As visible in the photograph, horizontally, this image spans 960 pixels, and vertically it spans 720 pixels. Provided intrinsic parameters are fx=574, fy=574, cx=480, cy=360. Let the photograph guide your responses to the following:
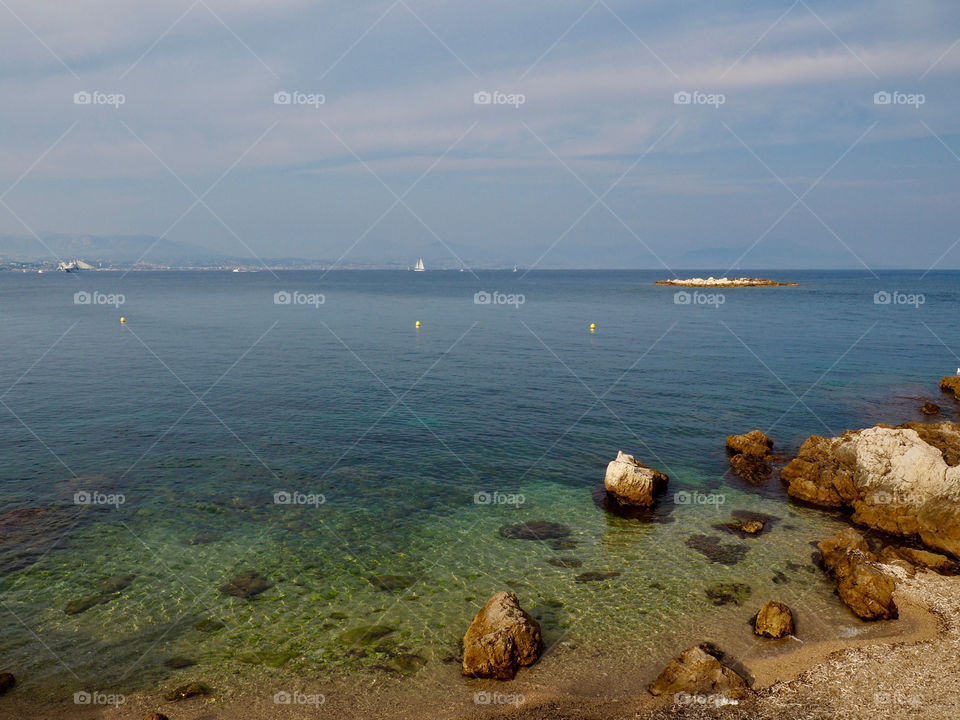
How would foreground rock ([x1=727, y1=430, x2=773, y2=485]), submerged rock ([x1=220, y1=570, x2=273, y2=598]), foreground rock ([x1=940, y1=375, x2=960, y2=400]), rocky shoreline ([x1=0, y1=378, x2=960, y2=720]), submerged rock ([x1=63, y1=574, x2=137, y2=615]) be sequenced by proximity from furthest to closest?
foreground rock ([x1=940, y1=375, x2=960, y2=400]) < foreground rock ([x1=727, y1=430, x2=773, y2=485]) < submerged rock ([x1=220, y1=570, x2=273, y2=598]) < submerged rock ([x1=63, y1=574, x2=137, y2=615]) < rocky shoreline ([x1=0, y1=378, x2=960, y2=720])

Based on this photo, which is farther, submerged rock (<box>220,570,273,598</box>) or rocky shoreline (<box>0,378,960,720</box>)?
submerged rock (<box>220,570,273,598</box>)

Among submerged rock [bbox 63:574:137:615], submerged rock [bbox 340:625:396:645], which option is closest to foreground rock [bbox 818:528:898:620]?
submerged rock [bbox 340:625:396:645]

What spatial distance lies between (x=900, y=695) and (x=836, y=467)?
16009mm

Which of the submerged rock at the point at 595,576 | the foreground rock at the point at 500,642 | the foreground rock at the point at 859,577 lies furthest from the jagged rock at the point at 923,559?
the foreground rock at the point at 500,642

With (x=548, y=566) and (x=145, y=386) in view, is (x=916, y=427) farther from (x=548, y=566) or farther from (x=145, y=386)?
(x=145, y=386)

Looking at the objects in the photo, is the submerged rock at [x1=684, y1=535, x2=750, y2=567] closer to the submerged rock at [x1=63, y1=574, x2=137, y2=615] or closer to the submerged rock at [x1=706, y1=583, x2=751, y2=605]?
the submerged rock at [x1=706, y1=583, x2=751, y2=605]

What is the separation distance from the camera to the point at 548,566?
2188cm

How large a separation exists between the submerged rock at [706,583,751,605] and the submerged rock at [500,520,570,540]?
6.22m

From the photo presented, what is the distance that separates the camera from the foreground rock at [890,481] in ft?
77.4

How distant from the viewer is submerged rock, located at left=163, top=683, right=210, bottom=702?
1505 cm

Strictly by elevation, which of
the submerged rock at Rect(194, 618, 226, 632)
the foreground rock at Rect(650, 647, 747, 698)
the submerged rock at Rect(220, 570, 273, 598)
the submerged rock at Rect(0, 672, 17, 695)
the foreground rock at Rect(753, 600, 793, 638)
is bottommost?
the foreground rock at Rect(650, 647, 747, 698)

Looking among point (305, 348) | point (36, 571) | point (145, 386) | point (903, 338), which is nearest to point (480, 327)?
point (305, 348)

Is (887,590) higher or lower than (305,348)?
lower

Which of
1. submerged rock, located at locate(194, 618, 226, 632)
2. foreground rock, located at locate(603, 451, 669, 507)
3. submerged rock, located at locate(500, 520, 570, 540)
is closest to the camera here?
submerged rock, located at locate(194, 618, 226, 632)
